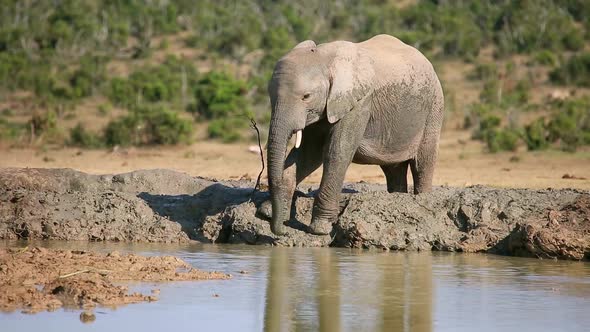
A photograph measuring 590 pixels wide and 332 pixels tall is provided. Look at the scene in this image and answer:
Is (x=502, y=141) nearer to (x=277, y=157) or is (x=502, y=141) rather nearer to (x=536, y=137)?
(x=536, y=137)

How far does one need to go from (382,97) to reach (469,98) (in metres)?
18.1

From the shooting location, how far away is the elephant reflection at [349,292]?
7676 mm

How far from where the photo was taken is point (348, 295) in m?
8.74

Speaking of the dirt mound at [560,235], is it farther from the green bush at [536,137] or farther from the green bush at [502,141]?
the green bush at [536,137]

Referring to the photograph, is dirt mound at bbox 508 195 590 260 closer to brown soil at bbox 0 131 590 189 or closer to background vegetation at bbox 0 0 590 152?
brown soil at bbox 0 131 590 189

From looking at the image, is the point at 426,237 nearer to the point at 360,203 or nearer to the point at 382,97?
the point at 360,203

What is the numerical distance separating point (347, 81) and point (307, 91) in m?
0.63

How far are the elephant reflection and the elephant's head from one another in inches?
36.0

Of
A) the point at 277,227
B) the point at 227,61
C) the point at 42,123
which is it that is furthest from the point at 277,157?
the point at 227,61

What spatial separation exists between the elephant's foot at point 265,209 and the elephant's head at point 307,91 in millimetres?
163

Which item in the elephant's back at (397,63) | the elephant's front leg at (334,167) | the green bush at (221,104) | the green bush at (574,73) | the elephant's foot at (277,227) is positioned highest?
the green bush at (574,73)

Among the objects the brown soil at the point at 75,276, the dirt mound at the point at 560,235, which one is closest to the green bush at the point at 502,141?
the dirt mound at the point at 560,235

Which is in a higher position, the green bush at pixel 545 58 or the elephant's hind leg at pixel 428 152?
the green bush at pixel 545 58

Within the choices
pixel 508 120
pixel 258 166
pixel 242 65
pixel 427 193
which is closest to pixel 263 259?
pixel 427 193
